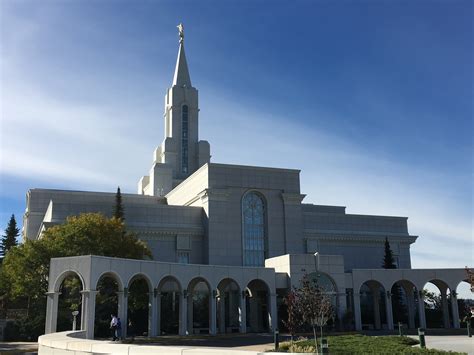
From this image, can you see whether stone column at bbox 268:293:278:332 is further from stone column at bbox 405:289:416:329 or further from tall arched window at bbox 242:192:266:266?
tall arched window at bbox 242:192:266:266

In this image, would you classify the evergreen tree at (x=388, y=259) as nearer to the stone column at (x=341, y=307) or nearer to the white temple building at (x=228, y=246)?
the white temple building at (x=228, y=246)

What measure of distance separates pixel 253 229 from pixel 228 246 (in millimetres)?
3222

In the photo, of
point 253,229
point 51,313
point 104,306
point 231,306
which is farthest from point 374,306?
point 51,313

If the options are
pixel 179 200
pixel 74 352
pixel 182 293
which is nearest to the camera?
pixel 74 352

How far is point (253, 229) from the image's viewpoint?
5619cm

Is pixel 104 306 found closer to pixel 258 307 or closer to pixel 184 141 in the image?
pixel 258 307

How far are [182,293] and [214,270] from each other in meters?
3.36

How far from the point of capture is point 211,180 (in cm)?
5544

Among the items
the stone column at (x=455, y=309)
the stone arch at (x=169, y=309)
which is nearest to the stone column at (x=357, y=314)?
the stone column at (x=455, y=309)

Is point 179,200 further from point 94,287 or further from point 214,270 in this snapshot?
point 94,287

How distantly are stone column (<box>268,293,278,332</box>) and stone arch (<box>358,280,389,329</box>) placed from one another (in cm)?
803

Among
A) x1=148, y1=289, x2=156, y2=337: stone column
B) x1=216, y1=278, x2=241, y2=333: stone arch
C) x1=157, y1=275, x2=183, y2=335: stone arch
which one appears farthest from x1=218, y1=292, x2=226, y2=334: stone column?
x1=148, y1=289, x2=156, y2=337: stone column

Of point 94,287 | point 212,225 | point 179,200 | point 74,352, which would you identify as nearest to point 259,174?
point 212,225

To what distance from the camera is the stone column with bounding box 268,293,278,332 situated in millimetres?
41656
